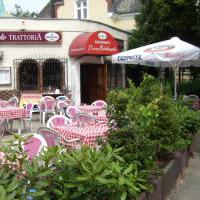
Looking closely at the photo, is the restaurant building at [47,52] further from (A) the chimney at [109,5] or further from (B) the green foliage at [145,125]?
(B) the green foliage at [145,125]

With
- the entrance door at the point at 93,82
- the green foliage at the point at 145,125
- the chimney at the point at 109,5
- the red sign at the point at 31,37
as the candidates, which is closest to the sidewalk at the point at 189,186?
the green foliage at the point at 145,125

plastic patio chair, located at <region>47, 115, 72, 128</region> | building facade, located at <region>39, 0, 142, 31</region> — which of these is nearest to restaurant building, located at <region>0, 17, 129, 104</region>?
building facade, located at <region>39, 0, 142, 31</region>

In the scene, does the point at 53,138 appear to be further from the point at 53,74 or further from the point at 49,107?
the point at 53,74

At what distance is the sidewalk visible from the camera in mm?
6773

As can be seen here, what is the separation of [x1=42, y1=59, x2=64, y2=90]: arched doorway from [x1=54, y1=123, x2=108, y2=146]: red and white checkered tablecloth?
476 inches

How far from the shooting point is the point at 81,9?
31484mm

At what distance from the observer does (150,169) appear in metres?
5.77

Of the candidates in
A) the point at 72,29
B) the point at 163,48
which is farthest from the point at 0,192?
the point at 72,29

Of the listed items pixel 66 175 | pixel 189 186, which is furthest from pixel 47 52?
pixel 66 175

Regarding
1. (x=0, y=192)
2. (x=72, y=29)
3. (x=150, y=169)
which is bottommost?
(x=150, y=169)

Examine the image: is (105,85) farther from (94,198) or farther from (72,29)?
(94,198)

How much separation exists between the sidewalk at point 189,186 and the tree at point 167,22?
27.0 feet

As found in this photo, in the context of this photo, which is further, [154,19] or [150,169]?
[154,19]

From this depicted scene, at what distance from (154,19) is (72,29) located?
3.94 meters
